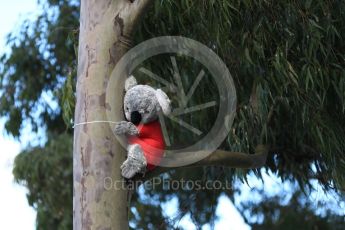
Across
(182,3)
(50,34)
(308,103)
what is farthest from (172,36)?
(50,34)

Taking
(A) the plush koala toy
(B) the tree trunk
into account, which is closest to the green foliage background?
(B) the tree trunk

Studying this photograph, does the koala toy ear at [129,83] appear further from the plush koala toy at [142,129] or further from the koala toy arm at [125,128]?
the koala toy arm at [125,128]

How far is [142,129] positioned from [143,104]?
0.34 ft

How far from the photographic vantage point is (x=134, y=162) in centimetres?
302

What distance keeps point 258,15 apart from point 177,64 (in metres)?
0.59

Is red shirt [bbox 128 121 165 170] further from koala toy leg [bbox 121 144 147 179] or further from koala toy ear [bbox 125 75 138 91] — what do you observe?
koala toy ear [bbox 125 75 138 91]

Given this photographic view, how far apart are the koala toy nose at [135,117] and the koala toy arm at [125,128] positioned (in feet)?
0.21

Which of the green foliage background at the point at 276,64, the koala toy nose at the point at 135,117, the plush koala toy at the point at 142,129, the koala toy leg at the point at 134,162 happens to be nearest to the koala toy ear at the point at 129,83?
the plush koala toy at the point at 142,129

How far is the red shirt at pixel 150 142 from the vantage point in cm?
307

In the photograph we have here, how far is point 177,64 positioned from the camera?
457 cm

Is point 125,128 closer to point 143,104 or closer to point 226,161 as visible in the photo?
point 143,104

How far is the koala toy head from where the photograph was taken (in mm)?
3076

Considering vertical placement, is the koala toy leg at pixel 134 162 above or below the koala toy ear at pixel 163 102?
below

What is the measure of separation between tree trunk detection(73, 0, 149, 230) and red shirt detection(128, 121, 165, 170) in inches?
3.9
